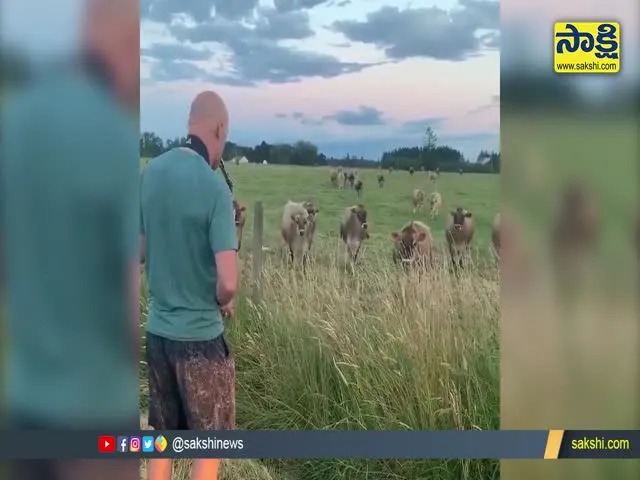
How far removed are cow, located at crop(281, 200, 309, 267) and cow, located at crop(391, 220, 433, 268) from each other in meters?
0.37

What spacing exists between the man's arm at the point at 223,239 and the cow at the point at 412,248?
0.66 metres

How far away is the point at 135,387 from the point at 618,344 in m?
1.99

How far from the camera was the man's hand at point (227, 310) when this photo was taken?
272cm

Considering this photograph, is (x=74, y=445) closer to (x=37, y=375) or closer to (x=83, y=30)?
(x=37, y=375)

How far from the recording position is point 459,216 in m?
2.71

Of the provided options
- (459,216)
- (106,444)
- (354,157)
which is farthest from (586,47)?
(106,444)

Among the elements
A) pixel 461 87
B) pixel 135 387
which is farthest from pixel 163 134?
pixel 461 87

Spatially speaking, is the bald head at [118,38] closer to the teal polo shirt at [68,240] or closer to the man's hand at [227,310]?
the teal polo shirt at [68,240]

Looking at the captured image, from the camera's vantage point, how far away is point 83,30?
265cm

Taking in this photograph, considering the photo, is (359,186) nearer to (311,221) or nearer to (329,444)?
(311,221)

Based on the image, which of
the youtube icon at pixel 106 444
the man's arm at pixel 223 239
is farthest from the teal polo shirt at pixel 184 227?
the youtube icon at pixel 106 444

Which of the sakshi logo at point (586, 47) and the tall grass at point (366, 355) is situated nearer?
the sakshi logo at point (586, 47)

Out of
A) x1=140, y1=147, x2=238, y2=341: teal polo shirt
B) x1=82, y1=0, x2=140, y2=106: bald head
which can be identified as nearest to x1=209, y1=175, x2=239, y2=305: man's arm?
x1=140, y1=147, x2=238, y2=341: teal polo shirt

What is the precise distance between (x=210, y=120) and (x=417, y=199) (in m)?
0.91
